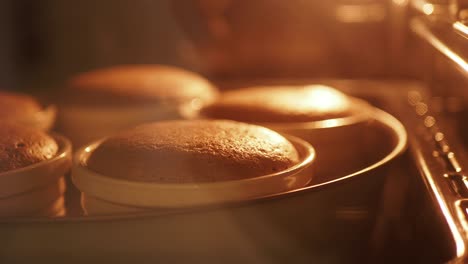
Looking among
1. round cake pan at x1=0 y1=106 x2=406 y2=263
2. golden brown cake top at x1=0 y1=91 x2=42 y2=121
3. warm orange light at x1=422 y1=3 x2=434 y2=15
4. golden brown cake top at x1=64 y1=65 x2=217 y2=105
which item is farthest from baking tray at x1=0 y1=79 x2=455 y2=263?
golden brown cake top at x1=64 y1=65 x2=217 y2=105

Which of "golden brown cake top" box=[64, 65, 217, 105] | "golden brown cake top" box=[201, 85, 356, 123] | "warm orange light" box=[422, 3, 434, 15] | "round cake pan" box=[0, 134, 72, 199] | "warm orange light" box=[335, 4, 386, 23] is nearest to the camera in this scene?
"round cake pan" box=[0, 134, 72, 199]

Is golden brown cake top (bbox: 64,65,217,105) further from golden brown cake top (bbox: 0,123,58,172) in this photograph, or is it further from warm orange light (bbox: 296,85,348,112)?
golden brown cake top (bbox: 0,123,58,172)

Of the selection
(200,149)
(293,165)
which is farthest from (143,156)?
(293,165)

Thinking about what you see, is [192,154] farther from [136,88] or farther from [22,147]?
[136,88]

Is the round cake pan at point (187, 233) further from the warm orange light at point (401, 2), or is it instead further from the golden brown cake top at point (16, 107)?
the warm orange light at point (401, 2)

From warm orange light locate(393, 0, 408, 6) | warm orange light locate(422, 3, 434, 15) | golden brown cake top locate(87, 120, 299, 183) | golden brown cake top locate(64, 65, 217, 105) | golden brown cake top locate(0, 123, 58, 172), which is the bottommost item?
golden brown cake top locate(64, 65, 217, 105)

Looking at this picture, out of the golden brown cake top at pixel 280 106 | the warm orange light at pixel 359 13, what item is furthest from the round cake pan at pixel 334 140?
the warm orange light at pixel 359 13

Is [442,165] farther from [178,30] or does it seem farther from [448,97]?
[178,30]
